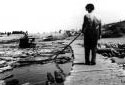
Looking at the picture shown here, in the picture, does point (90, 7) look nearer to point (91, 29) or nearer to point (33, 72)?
point (91, 29)

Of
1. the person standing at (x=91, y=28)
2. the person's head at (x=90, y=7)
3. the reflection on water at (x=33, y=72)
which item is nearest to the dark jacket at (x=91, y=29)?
the person standing at (x=91, y=28)

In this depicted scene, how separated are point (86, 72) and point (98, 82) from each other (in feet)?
3.93

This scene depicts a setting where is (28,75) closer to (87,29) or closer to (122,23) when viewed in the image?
(87,29)

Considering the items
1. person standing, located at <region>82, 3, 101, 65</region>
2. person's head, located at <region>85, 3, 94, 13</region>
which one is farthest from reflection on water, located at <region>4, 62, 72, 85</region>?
person's head, located at <region>85, 3, 94, 13</region>

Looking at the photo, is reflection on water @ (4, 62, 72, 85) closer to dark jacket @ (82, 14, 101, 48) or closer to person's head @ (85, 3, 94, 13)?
dark jacket @ (82, 14, 101, 48)

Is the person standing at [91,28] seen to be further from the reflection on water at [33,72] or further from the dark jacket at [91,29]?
the reflection on water at [33,72]

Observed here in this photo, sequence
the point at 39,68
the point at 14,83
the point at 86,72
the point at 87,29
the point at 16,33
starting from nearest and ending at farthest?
the point at 86,72 < the point at 87,29 < the point at 14,83 < the point at 39,68 < the point at 16,33

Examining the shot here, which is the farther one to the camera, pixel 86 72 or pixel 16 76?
pixel 16 76

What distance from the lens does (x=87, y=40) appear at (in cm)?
614

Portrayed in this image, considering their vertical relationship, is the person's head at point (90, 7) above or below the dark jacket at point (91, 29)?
above

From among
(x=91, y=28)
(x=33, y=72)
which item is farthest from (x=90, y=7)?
(x=33, y=72)

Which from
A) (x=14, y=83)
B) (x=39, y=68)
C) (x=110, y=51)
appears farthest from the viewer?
(x=110, y=51)

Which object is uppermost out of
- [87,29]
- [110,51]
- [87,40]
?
[87,29]

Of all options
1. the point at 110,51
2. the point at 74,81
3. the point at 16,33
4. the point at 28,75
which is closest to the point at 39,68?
the point at 28,75
